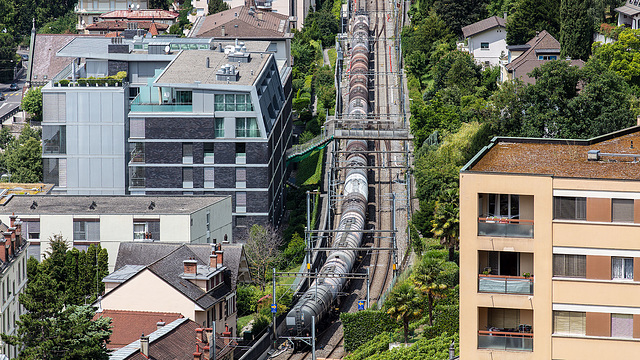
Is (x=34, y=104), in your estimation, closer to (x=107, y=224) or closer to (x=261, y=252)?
(x=261, y=252)

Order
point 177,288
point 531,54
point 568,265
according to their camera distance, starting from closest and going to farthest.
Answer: point 568,265 → point 177,288 → point 531,54

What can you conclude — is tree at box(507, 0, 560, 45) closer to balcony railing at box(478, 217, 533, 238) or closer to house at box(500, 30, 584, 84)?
house at box(500, 30, 584, 84)

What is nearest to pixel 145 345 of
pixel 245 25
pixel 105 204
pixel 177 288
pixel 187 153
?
pixel 177 288

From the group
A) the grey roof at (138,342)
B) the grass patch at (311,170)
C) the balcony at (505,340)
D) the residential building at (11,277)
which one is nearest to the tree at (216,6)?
the grass patch at (311,170)

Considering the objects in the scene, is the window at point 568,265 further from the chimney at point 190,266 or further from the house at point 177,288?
the chimney at point 190,266

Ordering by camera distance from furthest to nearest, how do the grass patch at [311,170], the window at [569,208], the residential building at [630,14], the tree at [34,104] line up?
1. the tree at [34,104]
2. the grass patch at [311,170]
3. the residential building at [630,14]
4. the window at [569,208]

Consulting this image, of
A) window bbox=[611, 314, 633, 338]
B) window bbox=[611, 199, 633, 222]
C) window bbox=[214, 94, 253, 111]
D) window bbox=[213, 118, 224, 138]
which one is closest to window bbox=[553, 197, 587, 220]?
window bbox=[611, 199, 633, 222]

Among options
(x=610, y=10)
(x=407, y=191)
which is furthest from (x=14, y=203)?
(x=610, y=10)

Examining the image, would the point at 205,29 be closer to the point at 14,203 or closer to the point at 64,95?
the point at 64,95
